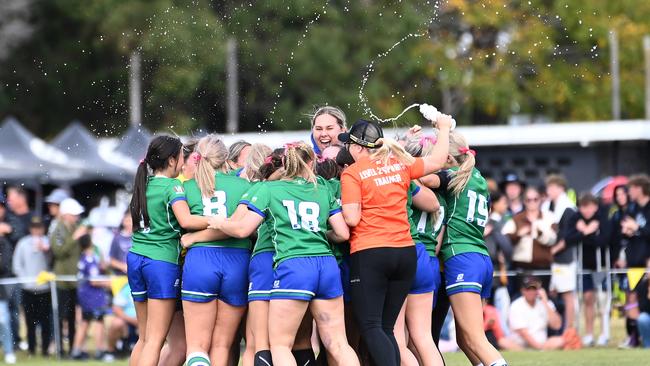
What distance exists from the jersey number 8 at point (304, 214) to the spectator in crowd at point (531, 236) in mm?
7355

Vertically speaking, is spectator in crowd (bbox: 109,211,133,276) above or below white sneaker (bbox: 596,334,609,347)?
above

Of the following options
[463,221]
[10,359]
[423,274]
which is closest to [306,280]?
[423,274]

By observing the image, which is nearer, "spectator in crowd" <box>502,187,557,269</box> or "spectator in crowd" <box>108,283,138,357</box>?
"spectator in crowd" <box>108,283,138,357</box>

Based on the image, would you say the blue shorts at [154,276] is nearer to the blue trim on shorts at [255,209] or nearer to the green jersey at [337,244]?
the blue trim on shorts at [255,209]

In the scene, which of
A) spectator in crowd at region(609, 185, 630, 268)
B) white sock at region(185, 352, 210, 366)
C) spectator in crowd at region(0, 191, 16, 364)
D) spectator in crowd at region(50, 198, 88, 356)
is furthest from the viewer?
spectator in crowd at region(50, 198, 88, 356)

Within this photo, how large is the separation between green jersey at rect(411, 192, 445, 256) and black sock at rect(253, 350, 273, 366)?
1.43m

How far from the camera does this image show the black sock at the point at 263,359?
358 inches

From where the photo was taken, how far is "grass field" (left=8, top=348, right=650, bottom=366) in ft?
41.7

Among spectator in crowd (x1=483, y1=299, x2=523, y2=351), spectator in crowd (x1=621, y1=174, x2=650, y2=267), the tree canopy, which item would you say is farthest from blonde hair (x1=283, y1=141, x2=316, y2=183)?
the tree canopy

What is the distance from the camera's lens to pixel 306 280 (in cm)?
895

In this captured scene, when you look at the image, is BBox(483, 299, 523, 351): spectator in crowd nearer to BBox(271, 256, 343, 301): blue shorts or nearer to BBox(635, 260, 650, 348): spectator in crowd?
BBox(635, 260, 650, 348): spectator in crowd

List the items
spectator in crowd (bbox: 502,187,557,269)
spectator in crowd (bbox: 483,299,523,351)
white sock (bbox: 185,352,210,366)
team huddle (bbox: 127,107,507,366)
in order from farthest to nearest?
spectator in crowd (bbox: 502,187,557,269) → spectator in crowd (bbox: 483,299,523,351) → white sock (bbox: 185,352,210,366) → team huddle (bbox: 127,107,507,366)

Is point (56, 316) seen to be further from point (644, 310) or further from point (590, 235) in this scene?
point (644, 310)

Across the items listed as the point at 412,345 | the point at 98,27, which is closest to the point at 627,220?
the point at 412,345
